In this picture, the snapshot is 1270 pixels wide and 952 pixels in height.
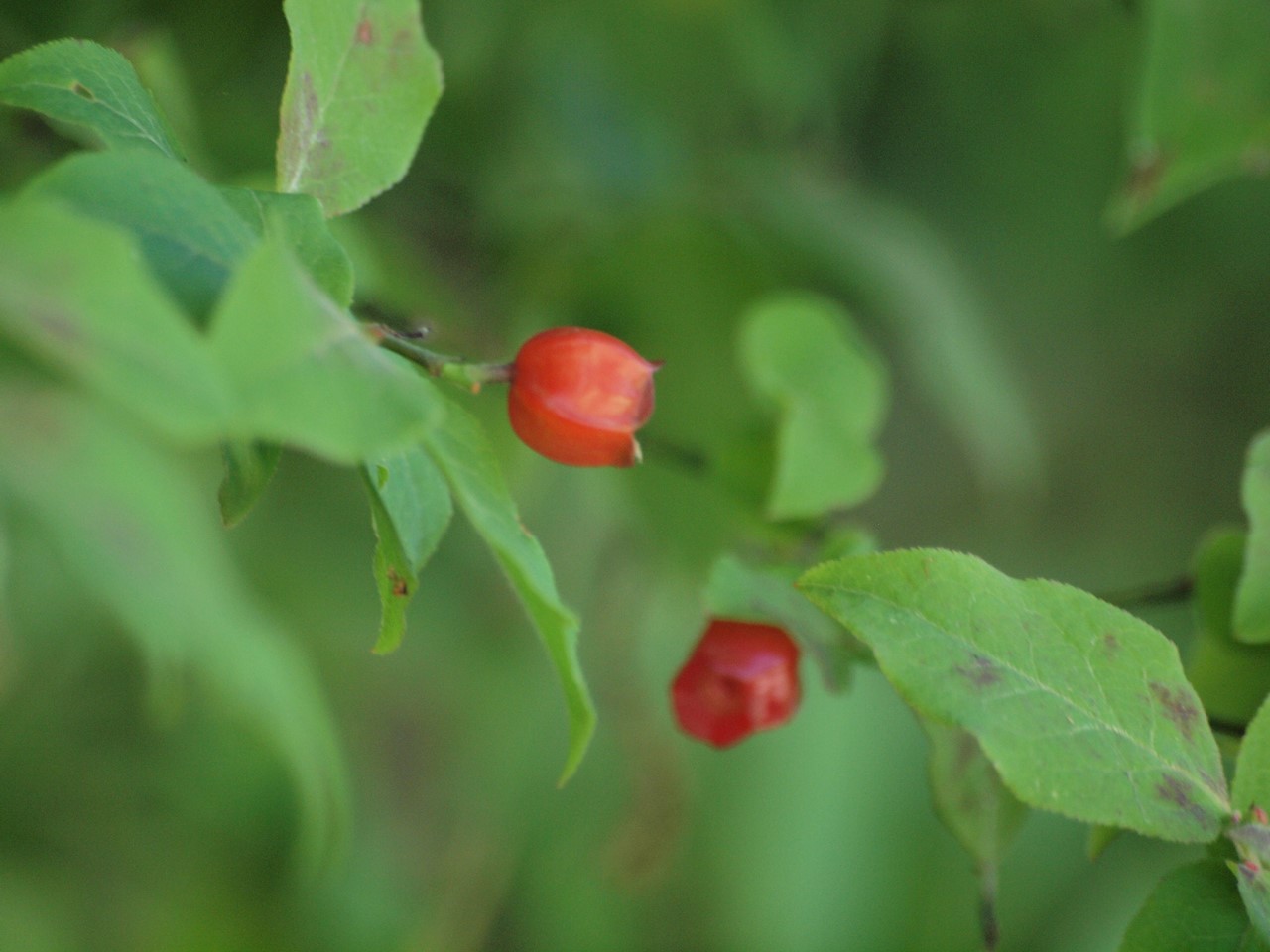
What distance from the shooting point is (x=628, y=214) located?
1178 millimetres

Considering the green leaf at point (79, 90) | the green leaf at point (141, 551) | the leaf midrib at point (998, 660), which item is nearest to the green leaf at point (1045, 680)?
the leaf midrib at point (998, 660)

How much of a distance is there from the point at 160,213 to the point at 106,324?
0.26 feet

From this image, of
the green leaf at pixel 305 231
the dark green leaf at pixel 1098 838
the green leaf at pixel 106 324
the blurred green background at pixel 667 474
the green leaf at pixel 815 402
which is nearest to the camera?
the green leaf at pixel 106 324

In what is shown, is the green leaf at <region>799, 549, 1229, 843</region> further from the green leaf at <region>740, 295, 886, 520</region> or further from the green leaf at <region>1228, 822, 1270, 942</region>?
the green leaf at <region>740, 295, 886, 520</region>

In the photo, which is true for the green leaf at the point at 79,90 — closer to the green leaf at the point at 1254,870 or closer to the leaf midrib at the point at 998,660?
the leaf midrib at the point at 998,660

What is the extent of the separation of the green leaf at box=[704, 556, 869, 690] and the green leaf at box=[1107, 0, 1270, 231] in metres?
0.41

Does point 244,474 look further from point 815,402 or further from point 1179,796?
point 815,402

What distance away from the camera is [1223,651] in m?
0.56

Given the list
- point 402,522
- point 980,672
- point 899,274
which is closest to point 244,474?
point 402,522

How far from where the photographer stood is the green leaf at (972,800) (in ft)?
1.72

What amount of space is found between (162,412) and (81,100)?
0.61 ft

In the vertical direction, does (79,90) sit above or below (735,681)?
above

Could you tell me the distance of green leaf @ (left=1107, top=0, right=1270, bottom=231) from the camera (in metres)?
0.79

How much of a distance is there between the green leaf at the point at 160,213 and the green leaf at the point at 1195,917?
1.20 feet
